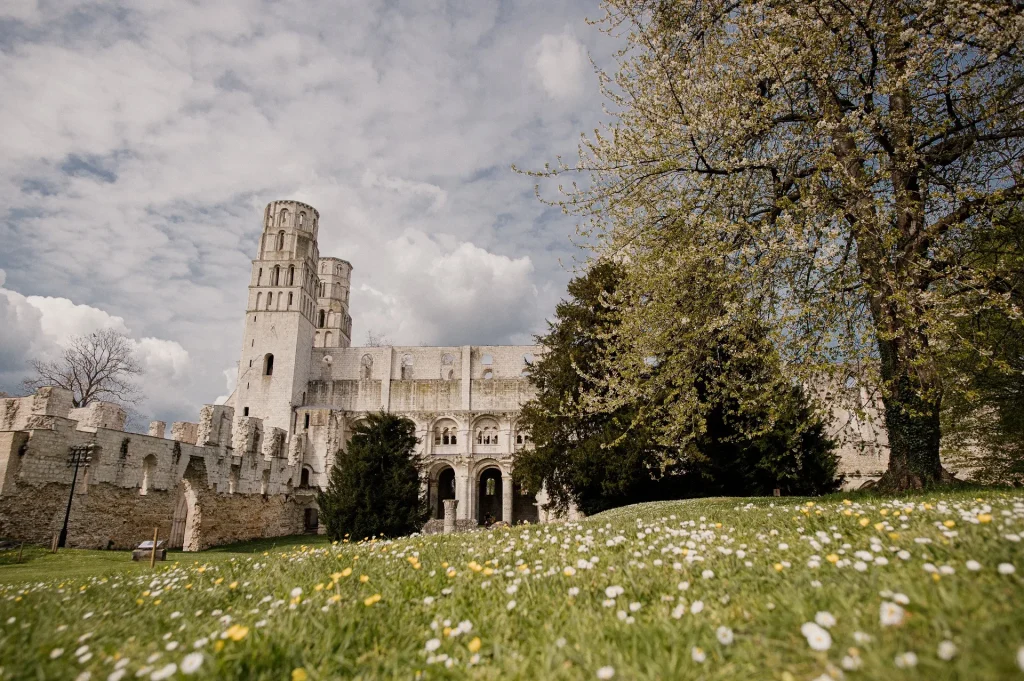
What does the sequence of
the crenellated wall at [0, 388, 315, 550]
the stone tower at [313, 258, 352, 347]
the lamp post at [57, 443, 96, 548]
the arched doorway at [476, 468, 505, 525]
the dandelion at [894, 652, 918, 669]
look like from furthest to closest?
the stone tower at [313, 258, 352, 347] → the arched doorway at [476, 468, 505, 525] → the lamp post at [57, 443, 96, 548] → the crenellated wall at [0, 388, 315, 550] → the dandelion at [894, 652, 918, 669]

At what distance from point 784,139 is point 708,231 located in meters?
2.06

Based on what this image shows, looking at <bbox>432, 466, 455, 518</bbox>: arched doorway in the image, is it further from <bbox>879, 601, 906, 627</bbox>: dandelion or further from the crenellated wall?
<bbox>879, 601, 906, 627</bbox>: dandelion

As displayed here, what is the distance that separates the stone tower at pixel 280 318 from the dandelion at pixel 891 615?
156 ft

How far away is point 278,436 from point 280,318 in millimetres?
15592

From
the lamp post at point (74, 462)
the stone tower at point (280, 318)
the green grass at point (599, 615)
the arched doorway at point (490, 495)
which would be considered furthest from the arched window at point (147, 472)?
the arched doorway at point (490, 495)

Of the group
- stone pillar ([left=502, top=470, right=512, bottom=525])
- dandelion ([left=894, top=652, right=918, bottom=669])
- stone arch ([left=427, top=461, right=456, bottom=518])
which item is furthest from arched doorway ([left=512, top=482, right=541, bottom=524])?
dandelion ([left=894, top=652, right=918, bottom=669])

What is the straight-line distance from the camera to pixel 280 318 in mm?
48844

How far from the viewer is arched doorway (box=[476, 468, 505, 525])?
49312mm

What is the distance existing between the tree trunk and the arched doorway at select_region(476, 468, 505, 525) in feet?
132

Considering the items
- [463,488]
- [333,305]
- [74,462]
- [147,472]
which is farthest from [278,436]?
[333,305]

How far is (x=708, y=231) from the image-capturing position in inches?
435

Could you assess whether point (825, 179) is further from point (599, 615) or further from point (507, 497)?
point (507, 497)

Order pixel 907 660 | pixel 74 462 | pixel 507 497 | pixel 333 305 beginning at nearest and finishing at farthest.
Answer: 1. pixel 907 660
2. pixel 74 462
3. pixel 507 497
4. pixel 333 305

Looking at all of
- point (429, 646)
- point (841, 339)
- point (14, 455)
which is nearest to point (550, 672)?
point (429, 646)
